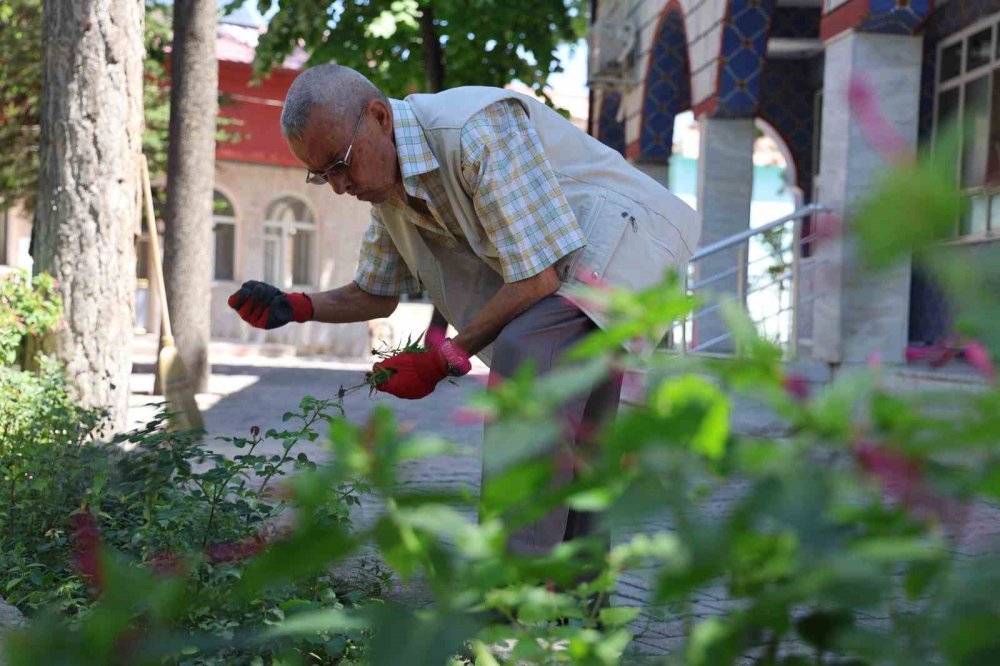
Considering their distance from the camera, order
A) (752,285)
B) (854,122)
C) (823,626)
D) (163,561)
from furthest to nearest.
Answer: (752,285) < (854,122) < (163,561) < (823,626)

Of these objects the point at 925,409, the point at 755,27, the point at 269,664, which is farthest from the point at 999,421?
the point at 755,27

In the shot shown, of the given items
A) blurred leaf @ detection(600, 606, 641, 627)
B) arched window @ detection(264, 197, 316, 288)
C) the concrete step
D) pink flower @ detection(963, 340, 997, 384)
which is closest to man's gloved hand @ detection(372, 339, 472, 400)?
blurred leaf @ detection(600, 606, 641, 627)

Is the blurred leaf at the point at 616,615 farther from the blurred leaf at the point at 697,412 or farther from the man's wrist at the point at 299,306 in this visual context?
the man's wrist at the point at 299,306

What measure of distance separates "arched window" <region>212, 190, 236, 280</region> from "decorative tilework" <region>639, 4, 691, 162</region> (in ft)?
43.3

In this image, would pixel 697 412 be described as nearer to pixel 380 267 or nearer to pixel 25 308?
pixel 380 267

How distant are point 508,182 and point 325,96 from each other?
1.52 feet

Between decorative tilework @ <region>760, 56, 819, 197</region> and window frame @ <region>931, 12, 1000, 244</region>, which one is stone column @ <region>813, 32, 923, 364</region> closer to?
window frame @ <region>931, 12, 1000, 244</region>

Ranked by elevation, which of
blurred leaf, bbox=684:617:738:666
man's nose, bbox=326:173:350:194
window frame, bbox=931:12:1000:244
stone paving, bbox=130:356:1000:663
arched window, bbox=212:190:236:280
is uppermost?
window frame, bbox=931:12:1000:244

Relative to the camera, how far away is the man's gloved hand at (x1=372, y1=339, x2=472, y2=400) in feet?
9.37

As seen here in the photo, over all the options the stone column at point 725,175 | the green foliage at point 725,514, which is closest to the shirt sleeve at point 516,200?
the green foliage at point 725,514

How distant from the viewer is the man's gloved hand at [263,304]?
11.3ft

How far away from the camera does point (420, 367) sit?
2.88 metres

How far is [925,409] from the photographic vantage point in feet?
2.20

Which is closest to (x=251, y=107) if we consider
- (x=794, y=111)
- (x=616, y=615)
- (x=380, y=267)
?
(x=794, y=111)
